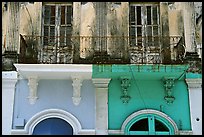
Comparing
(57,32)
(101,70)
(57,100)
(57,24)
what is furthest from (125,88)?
(57,24)

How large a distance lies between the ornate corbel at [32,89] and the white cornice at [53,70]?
133 millimetres

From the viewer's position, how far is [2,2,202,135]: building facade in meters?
10.2

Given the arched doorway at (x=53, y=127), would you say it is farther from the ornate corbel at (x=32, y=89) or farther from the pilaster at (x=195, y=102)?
the pilaster at (x=195, y=102)

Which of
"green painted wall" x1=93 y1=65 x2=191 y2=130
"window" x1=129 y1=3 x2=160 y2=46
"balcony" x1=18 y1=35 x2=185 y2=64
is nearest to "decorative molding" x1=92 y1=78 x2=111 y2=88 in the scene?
"green painted wall" x1=93 y1=65 x2=191 y2=130

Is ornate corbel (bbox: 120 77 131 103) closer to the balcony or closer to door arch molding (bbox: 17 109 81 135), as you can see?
the balcony

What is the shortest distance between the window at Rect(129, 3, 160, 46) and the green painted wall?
1214mm

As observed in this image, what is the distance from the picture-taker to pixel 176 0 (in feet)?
36.9

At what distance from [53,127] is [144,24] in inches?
147

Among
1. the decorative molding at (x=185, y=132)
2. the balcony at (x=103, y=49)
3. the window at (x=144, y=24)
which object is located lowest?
the decorative molding at (x=185, y=132)

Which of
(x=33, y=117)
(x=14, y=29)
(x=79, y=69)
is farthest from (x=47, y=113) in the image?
(x=14, y=29)

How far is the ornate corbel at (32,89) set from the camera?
10.3 m

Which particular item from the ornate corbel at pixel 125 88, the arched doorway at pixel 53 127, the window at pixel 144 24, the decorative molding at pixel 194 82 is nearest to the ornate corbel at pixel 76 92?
the arched doorway at pixel 53 127

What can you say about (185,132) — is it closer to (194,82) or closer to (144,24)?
(194,82)

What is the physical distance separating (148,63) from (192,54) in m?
1.23
